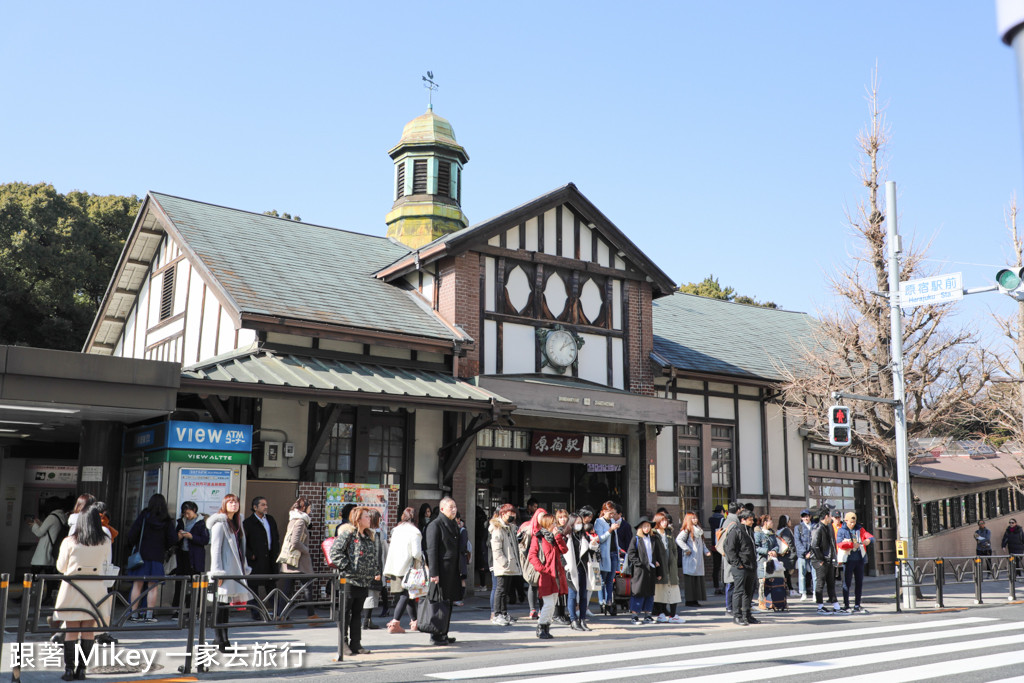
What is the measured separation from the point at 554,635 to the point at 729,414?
11.3m

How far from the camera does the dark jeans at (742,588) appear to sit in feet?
45.1

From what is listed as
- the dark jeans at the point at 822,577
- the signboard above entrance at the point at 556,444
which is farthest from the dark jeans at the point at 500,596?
the dark jeans at the point at 822,577

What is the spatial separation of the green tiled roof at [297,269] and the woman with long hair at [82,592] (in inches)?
273

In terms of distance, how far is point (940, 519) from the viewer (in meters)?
29.9

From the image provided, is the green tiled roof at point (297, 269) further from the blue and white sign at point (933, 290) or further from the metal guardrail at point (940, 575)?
the metal guardrail at point (940, 575)

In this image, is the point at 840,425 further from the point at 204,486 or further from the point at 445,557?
the point at 204,486

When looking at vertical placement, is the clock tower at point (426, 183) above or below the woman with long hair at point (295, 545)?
above

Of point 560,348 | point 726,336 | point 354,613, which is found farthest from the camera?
point 726,336

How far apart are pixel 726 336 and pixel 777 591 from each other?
1031cm

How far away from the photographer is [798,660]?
999cm

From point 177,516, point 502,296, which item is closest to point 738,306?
point 502,296

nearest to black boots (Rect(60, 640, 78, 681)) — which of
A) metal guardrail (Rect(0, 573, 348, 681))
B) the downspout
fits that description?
metal guardrail (Rect(0, 573, 348, 681))

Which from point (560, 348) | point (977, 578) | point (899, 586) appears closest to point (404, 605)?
point (560, 348)

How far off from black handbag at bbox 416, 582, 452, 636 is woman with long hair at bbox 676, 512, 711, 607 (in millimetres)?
5734
